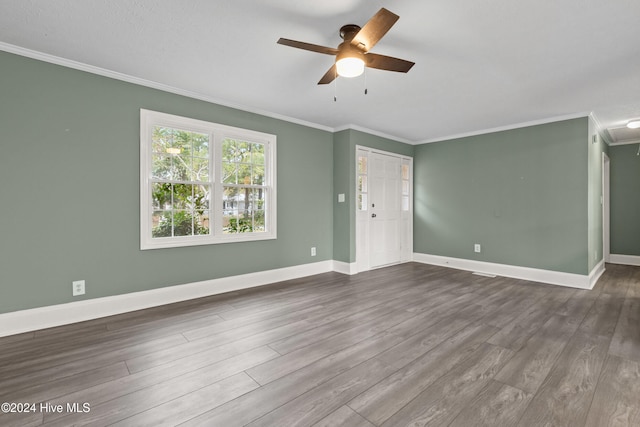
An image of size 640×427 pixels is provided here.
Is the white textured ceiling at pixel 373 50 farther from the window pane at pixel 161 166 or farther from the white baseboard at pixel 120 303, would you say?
the white baseboard at pixel 120 303

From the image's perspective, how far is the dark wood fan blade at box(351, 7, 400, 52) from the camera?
188 centimetres

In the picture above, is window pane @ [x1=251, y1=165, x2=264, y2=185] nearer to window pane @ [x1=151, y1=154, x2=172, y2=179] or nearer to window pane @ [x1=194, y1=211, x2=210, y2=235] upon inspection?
window pane @ [x1=194, y1=211, x2=210, y2=235]

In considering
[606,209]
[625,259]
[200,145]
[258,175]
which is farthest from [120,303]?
[625,259]

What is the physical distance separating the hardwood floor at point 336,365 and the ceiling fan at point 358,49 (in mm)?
2269

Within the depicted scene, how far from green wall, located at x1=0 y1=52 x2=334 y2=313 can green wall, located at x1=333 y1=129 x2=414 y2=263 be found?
2156 millimetres

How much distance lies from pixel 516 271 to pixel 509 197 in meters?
1.24

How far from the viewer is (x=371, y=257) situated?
555 centimetres

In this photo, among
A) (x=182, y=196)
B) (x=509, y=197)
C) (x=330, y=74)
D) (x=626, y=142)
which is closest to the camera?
(x=330, y=74)

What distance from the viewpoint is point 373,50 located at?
2713mm

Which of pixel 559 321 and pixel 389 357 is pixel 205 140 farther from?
pixel 559 321

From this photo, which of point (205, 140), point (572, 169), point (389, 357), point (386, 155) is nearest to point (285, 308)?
point (389, 357)

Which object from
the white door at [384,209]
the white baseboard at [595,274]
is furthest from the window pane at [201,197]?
the white baseboard at [595,274]

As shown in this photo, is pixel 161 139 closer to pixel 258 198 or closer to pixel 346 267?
pixel 258 198

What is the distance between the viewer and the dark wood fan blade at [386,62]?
7.68ft
